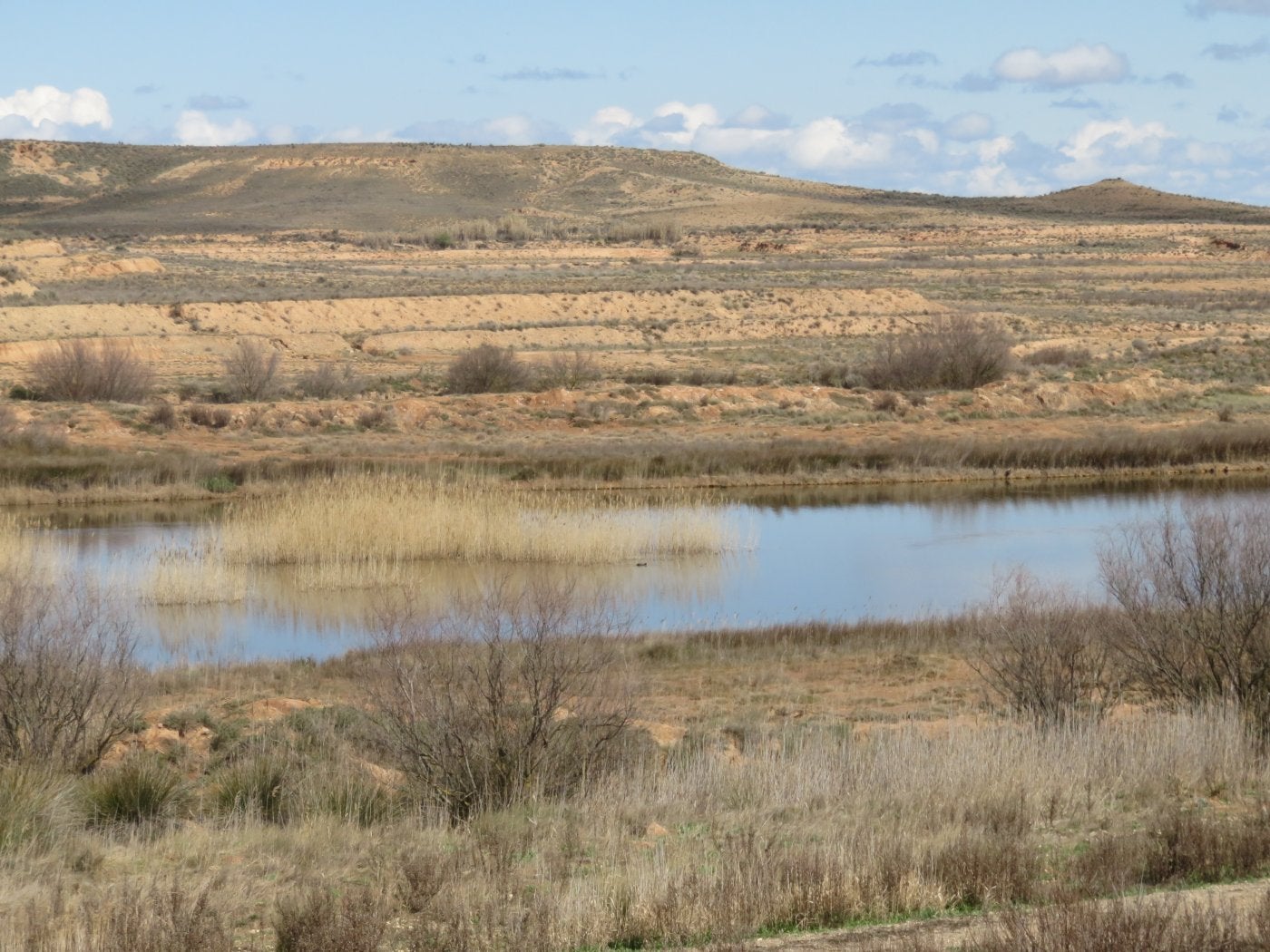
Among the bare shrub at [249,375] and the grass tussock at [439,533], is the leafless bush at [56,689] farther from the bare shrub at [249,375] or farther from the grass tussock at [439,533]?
the bare shrub at [249,375]

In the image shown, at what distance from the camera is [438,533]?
23.3m

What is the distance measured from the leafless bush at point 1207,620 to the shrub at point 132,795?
24.9ft

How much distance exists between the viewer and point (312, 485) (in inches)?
1048

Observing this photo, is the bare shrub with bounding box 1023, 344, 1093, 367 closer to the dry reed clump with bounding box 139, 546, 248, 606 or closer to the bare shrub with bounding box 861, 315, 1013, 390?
the bare shrub with bounding box 861, 315, 1013, 390

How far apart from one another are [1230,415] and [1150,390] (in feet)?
10.9

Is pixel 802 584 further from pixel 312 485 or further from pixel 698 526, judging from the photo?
pixel 312 485

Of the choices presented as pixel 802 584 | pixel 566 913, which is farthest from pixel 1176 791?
pixel 802 584

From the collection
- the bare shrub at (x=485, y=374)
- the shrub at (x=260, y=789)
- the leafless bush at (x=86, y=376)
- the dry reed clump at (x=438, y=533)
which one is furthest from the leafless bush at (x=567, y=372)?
the shrub at (x=260, y=789)

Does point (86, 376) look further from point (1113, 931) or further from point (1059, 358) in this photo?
point (1113, 931)

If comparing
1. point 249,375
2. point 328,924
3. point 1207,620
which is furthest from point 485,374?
point 328,924

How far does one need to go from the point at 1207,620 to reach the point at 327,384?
31256 millimetres

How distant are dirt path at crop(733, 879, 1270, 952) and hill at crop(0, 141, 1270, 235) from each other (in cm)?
10826

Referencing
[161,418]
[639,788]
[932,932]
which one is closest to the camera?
[932,932]

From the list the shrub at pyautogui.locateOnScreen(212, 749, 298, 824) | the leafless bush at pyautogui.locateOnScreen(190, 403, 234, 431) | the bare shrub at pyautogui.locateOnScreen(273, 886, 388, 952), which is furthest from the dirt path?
the leafless bush at pyautogui.locateOnScreen(190, 403, 234, 431)
